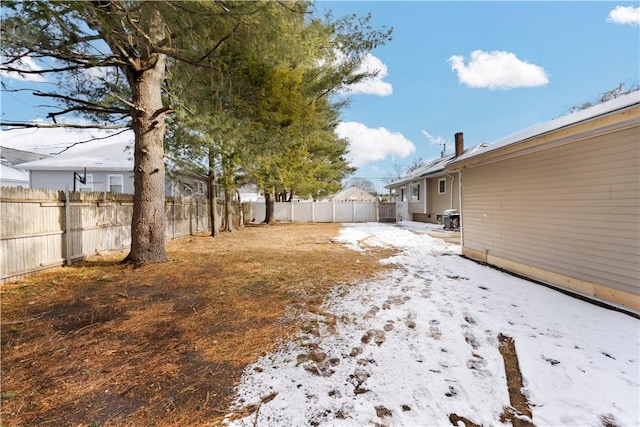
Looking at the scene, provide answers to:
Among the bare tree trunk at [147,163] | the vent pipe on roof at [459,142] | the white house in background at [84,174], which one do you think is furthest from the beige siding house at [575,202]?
the white house in background at [84,174]

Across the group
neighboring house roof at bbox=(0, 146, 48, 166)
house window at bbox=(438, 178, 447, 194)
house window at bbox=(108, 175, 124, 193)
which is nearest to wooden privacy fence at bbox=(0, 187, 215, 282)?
house window at bbox=(108, 175, 124, 193)

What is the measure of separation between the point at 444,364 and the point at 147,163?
6.39m

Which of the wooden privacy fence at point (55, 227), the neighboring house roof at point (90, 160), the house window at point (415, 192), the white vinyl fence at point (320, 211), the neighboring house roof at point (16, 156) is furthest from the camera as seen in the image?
the white vinyl fence at point (320, 211)

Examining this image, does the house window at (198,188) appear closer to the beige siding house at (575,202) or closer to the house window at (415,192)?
the house window at (415,192)

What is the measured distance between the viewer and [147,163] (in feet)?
19.2

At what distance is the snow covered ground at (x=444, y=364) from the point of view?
190 cm

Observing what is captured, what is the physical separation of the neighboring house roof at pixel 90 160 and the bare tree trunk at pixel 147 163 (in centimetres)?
755

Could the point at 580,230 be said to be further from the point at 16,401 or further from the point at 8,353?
the point at 8,353

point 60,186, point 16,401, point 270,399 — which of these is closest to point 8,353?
point 16,401

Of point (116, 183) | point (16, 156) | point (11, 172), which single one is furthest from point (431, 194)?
point (16, 156)

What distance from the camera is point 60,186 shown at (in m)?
13.8

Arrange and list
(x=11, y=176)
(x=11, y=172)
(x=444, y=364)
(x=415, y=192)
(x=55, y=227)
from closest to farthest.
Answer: (x=444, y=364) → (x=55, y=227) → (x=11, y=176) → (x=11, y=172) → (x=415, y=192)

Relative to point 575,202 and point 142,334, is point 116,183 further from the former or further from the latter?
point 575,202

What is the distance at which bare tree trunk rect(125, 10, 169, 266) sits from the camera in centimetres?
581
